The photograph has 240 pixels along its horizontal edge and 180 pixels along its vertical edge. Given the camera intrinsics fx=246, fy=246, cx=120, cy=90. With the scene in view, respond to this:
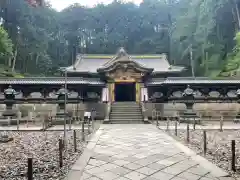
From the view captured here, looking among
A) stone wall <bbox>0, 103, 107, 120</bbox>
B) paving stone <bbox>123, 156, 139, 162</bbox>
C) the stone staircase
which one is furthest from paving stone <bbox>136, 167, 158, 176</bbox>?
stone wall <bbox>0, 103, 107, 120</bbox>

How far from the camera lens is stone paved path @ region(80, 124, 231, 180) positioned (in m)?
4.82

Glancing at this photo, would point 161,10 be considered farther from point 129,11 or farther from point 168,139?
point 168,139

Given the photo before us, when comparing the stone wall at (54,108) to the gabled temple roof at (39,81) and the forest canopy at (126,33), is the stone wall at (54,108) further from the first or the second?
the forest canopy at (126,33)

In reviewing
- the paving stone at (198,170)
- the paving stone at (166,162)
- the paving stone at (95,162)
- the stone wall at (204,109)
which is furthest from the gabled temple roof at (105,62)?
the paving stone at (198,170)

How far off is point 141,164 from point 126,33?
42.3m

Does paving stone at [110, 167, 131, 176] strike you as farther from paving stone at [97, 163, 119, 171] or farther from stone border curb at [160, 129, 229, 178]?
stone border curb at [160, 129, 229, 178]

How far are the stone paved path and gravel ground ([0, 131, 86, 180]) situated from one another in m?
0.59

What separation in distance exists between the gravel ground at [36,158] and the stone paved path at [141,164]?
0.59 metres

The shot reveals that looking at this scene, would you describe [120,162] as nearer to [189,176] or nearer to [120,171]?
[120,171]

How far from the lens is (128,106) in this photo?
19000 millimetres

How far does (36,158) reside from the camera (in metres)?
6.52

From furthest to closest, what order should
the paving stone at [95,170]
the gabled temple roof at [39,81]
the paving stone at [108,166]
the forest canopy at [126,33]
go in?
the forest canopy at [126,33] → the gabled temple roof at [39,81] → the paving stone at [108,166] → the paving stone at [95,170]

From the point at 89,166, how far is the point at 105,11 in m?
45.1

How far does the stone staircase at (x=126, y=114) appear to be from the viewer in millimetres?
16609
